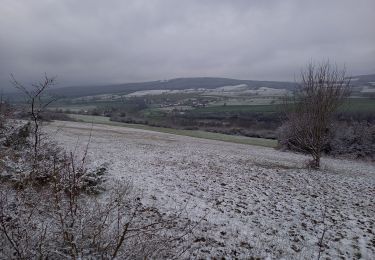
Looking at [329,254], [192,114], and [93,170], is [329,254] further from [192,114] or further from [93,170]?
[192,114]

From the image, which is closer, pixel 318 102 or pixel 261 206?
pixel 261 206

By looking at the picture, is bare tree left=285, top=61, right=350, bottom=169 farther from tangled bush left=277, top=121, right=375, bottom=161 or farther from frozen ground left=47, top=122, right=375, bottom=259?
tangled bush left=277, top=121, right=375, bottom=161

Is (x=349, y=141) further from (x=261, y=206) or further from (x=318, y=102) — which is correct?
(x=261, y=206)

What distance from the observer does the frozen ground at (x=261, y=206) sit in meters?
6.64

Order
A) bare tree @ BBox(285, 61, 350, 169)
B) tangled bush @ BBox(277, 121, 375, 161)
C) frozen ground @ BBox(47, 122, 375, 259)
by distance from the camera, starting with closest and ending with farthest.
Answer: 1. frozen ground @ BBox(47, 122, 375, 259)
2. bare tree @ BBox(285, 61, 350, 169)
3. tangled bush @ BBox(277, 121, 375, 161)

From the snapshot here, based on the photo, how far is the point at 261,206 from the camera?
9.34 metres

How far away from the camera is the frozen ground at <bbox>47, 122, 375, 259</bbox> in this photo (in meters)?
6.64

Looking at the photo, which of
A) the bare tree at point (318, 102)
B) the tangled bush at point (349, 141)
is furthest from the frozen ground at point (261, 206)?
the tangled bush at point (349, 141)

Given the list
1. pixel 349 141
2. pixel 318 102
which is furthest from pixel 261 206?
pixel 349 141

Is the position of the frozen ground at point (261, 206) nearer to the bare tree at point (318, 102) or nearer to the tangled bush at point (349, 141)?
the bare tree at point (318, 102)

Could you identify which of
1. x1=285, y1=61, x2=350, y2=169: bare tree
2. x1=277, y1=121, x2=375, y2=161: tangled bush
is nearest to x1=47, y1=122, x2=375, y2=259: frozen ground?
x1=285, y1=61, x2=350, y2=169: bare tree

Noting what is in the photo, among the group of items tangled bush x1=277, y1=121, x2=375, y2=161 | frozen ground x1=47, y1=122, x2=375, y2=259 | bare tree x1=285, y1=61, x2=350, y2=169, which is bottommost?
tangled bush x1=277, y1=121, x2=375, y2=161

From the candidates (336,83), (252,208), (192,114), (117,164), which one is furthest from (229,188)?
(192,114)

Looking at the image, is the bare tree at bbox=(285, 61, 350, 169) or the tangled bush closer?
the bare tree at bbox=(285, 61, 350, 169)
